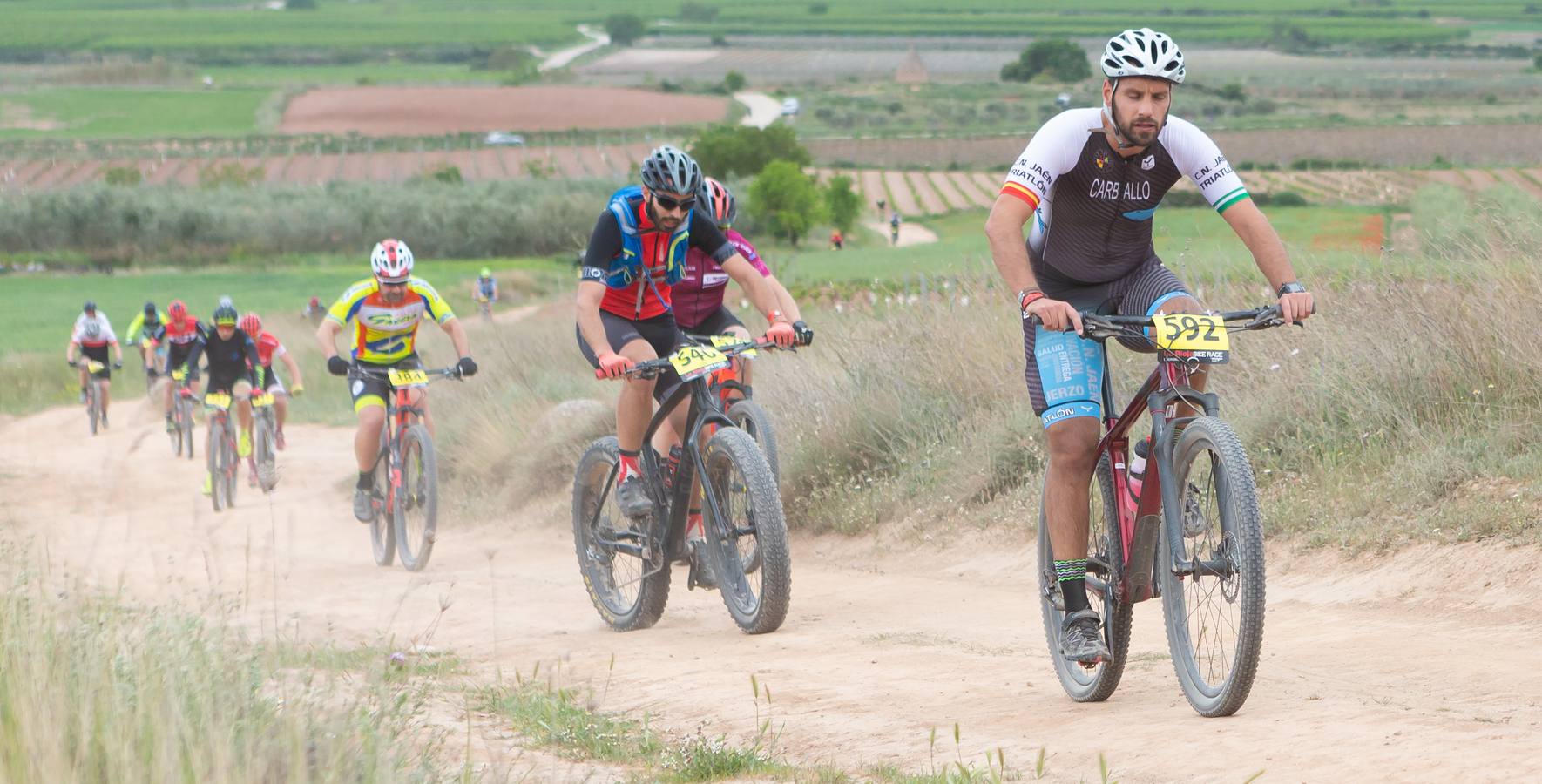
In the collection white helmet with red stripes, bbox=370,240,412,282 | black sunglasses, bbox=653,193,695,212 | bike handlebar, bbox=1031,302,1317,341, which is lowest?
bike handlebar, bbox=1031,302,1317,341

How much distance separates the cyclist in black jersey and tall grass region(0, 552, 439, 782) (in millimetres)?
2400

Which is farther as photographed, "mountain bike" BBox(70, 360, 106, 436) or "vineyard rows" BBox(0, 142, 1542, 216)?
"vineyard rows" BBox(0, 142, 1542, 216)

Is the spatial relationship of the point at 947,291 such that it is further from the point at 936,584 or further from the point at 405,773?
the point at 405,773

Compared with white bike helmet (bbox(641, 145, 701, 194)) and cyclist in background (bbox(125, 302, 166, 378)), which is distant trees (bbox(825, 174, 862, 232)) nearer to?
cyclist in background (bbox(125, 302, 166, 378))

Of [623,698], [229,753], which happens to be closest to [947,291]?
[623,698]

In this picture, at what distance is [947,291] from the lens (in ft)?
52.1

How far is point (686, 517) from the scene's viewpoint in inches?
356

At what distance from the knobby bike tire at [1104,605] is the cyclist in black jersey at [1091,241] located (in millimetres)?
63

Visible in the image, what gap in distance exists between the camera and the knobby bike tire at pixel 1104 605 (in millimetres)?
6199

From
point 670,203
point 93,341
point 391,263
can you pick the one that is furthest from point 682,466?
point 93,341

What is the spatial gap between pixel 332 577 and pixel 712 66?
17264 cm

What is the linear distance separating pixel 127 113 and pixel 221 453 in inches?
4285

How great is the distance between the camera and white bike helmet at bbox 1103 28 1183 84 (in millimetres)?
5828

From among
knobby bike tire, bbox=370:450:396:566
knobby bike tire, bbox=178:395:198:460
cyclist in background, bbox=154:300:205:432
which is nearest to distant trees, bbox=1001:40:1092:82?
knobby bike tire, bbox=178:395:198:460
